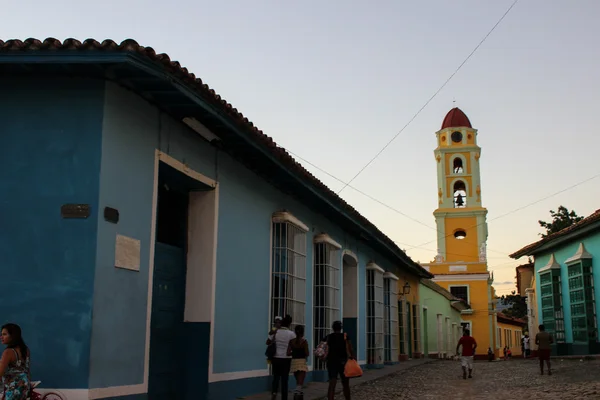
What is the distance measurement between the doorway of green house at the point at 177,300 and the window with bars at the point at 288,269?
8.52 feet

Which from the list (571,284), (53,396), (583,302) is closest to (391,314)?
(571,284)

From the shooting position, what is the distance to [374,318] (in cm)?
1947

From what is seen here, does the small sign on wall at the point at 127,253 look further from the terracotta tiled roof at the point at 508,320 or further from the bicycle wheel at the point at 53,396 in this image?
the terracotta tiled roof at the point at 508,320

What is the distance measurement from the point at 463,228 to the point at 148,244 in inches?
1546

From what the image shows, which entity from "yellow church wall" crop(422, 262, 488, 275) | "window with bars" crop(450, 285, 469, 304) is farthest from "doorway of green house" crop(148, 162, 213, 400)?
"window with bars" crop(450, 285, 469, 304)

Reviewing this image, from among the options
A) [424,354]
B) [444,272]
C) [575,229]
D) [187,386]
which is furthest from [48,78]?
[444,272]

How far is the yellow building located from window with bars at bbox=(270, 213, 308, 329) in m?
33.2

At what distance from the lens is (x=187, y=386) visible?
9.20m

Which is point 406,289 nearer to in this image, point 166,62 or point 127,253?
point 127,253

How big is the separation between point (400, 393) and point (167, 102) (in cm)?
702

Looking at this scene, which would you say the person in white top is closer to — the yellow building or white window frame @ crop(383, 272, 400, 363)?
white window frame @ crop(383, 272, 400, 363)

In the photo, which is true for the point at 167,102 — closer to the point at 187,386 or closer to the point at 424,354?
the point at 187,386

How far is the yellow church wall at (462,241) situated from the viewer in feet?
148

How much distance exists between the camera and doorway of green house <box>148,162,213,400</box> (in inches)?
346
